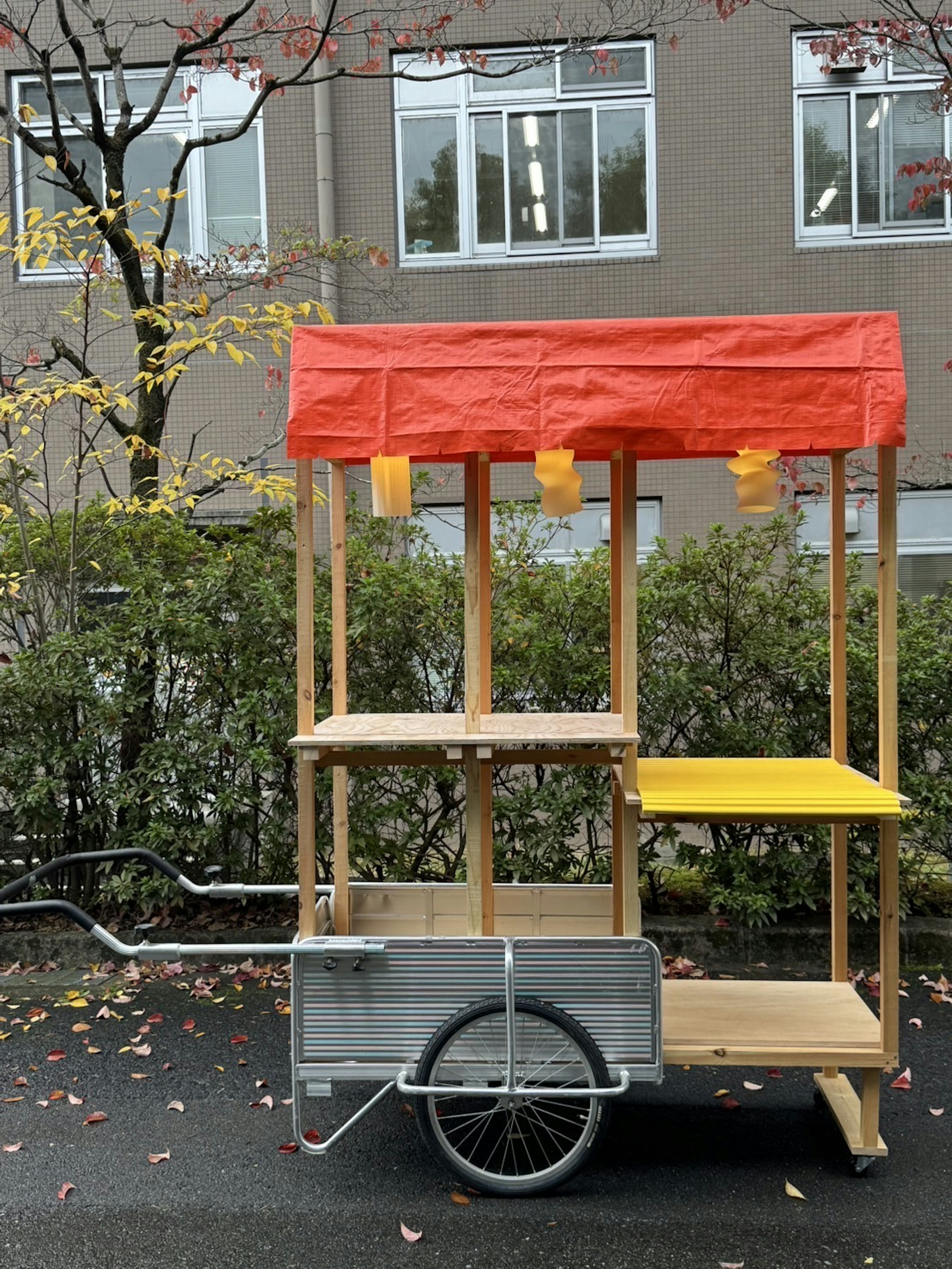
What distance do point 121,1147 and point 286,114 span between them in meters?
9.66

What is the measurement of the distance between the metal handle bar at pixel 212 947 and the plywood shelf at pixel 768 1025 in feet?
3.36

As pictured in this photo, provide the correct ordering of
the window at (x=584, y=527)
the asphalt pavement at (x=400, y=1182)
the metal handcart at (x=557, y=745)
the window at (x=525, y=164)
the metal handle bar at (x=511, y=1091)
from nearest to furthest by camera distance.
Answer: the asphalt pavement at (x=400, y=1182) < the metal handle bar at (x=511, y=1091) < the metal handcart at (x=557, y=745) < the window at (x=584, y=527) < the window at (x=525, y=164)

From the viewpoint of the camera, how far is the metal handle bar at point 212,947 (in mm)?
3295

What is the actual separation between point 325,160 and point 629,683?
846 centimetres

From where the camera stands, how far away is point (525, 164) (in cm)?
1059

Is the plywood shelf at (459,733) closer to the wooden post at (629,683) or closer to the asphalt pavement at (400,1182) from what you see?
the wooden post at (629,683)

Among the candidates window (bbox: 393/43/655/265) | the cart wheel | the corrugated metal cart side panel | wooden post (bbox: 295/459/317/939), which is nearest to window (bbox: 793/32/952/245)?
window (bbox: 393/43/655/265)

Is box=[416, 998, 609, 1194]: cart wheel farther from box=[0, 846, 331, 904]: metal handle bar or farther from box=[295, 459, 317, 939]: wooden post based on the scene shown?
box=[0, 846, 331, 904]: metal handle bar

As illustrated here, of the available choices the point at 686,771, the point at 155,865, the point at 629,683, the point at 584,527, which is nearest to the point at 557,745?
the point at 629,683

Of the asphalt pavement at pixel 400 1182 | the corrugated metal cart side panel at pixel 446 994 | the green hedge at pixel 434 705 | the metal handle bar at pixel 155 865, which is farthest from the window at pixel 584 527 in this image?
the corrugated metal cart side panel at pixel 446 994

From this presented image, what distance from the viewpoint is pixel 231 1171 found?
11.9ft

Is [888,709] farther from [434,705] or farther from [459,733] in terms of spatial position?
[434,705]

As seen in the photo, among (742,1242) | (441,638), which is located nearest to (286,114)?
(441,638)

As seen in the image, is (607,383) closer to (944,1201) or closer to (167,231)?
(944,1201)
